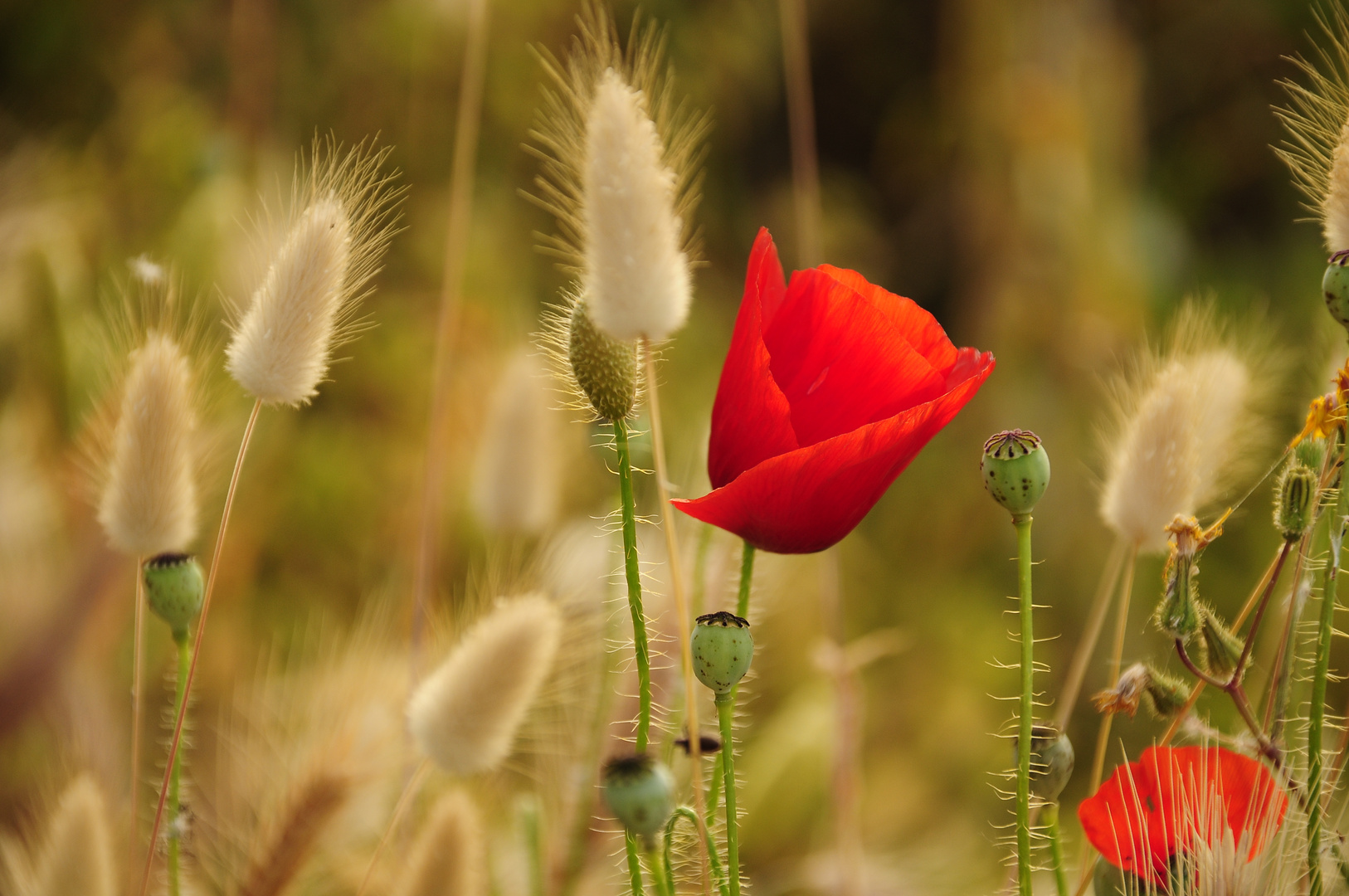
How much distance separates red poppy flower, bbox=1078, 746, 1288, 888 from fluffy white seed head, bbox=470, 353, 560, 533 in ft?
0.76

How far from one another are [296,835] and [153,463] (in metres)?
0.12

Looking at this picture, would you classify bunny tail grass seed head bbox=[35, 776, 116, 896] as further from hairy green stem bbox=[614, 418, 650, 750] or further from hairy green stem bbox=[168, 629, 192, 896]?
hairy green stem bbox=[614, 418, 650, 750]

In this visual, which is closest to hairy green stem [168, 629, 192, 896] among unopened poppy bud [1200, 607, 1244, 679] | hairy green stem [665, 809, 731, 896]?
hairy green stem [665, 809, 731, 896]

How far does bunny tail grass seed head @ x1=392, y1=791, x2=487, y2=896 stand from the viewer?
245 millimetres

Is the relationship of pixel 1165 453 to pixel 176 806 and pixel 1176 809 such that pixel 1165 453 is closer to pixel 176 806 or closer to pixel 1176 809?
pixel 1176 809

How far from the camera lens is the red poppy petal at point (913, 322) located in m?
0.23

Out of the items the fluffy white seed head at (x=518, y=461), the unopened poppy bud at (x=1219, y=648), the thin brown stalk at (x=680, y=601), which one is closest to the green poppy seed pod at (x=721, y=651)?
the thin brown stalk at (x=680, y=601)

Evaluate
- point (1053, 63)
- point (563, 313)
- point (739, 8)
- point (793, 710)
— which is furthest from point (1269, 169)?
point (563, 313)

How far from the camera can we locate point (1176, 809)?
209 mm

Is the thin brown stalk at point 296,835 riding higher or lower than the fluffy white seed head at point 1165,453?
lower

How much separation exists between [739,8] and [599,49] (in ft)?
2.84

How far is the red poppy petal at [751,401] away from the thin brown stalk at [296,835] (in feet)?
0.49

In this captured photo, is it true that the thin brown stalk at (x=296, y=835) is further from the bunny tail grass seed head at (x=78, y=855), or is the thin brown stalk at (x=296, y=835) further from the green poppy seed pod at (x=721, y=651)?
the green poppy seed pod at (x=721, y=651)

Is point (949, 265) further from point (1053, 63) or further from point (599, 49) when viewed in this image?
point (599, 49)
